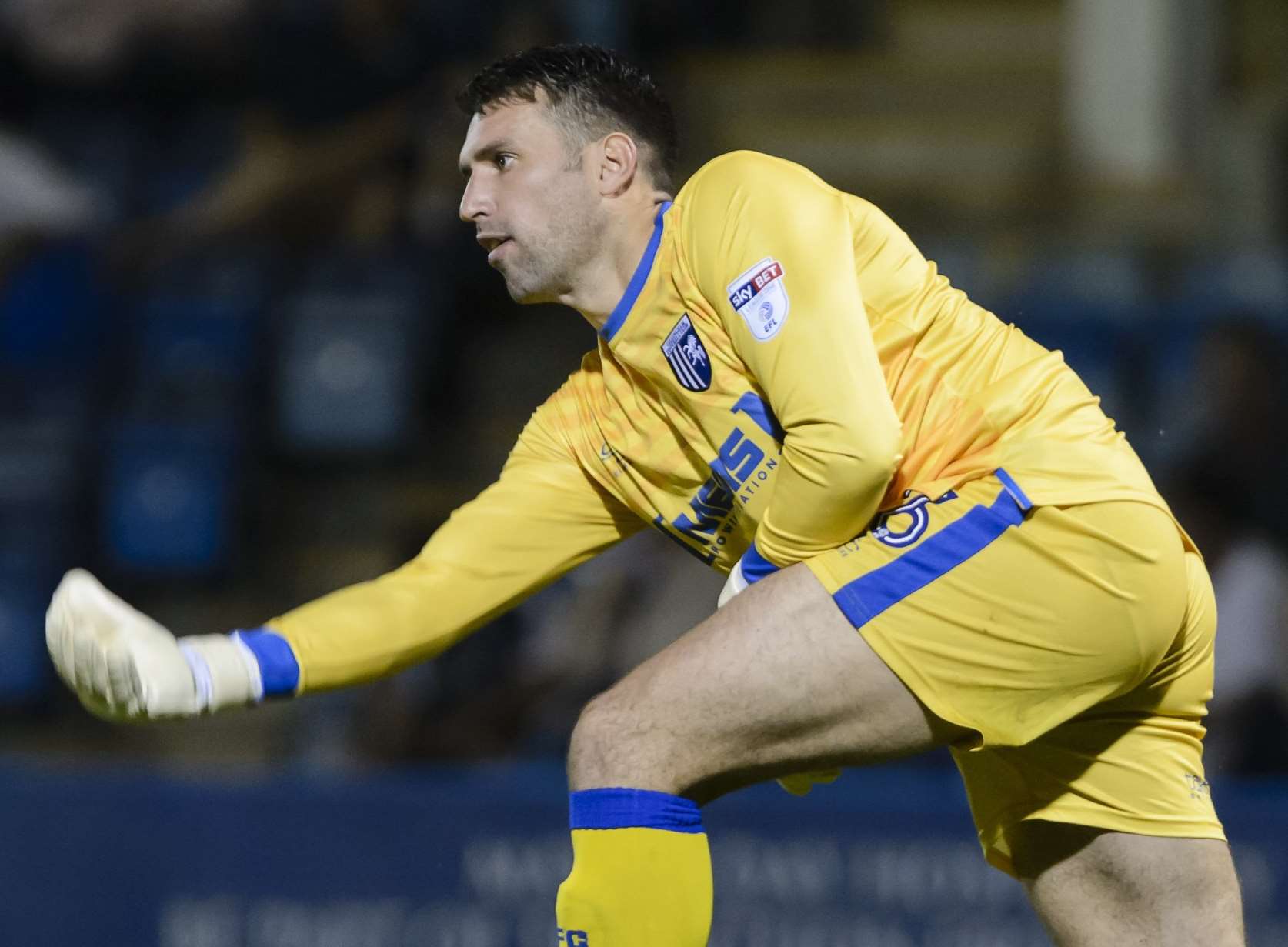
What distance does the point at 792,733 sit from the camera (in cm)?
254

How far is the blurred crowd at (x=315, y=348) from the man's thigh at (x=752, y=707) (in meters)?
2.99

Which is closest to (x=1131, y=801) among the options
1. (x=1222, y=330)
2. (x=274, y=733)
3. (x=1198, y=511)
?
(x=1198, y=511)

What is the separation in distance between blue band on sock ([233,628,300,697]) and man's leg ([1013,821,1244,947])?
1243mm

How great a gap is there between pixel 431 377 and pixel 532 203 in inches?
153

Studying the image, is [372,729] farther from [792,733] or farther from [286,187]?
[792,733]

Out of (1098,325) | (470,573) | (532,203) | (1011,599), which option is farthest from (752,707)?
(1098,325)

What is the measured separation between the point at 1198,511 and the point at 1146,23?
2.80 metres

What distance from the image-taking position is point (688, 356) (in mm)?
2785

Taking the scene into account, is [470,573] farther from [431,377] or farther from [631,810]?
[431,377]

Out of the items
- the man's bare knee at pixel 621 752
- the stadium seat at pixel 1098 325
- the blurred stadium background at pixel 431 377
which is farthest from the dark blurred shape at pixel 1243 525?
the man's bare knee at pixel 621 752

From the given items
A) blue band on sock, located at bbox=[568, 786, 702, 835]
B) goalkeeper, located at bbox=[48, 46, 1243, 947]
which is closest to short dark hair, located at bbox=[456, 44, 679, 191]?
goalkeeper, located at bbox=[48, 46, 1243, 947]

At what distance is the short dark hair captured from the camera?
117 inches

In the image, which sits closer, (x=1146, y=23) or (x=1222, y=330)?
(x=1222, y=330)

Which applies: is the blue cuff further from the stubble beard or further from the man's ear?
the man's ear
